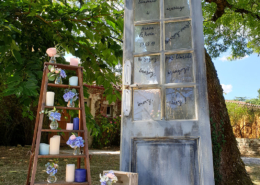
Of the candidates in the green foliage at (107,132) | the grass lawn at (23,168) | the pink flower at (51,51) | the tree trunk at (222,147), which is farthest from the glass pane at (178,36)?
the green foliage at (107,132)

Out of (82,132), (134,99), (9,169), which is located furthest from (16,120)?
(134,99)

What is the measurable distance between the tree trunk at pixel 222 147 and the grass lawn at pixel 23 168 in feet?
2.53

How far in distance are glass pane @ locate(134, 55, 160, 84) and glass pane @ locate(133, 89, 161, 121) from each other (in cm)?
10

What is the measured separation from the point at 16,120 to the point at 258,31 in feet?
24.2

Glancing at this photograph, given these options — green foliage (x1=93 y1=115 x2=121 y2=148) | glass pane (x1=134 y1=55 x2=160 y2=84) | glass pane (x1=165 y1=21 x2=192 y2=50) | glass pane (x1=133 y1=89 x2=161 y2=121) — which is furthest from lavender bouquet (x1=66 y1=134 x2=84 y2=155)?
green foliage (x1=93 y1=115 x2=121 y2=148)

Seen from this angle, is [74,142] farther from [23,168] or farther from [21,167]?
[21,167]

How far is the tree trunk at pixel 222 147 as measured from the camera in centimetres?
325

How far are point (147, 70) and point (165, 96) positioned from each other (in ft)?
0.99

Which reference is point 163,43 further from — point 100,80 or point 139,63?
point 100,80

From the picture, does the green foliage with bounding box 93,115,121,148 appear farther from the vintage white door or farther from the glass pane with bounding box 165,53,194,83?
the glass pane with bounding box 165,53,194,83

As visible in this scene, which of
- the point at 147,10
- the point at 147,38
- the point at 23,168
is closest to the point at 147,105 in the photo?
the point at 147,38

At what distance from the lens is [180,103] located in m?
2.22

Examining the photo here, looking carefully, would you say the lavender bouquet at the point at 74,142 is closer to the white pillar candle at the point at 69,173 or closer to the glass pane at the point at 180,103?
the white pillar candle at the point at 69,173

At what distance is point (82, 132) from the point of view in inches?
108
